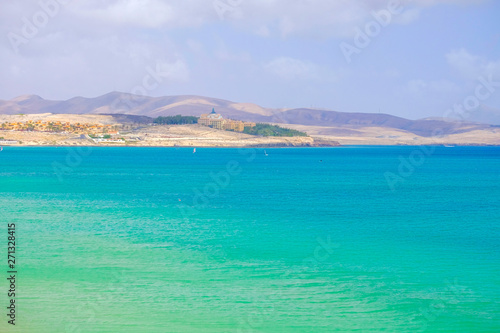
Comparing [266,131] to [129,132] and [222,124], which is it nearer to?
[222,124]

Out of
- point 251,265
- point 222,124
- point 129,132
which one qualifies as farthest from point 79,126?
point 251,265

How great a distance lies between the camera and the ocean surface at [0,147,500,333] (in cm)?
1521

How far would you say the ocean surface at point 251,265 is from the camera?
1521 cm

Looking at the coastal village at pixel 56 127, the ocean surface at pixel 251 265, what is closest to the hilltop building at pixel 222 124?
the coastal village at pixel 56 127

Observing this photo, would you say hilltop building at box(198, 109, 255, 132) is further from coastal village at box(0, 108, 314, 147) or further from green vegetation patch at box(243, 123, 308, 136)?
green vegetation patch at box(243, 123, 308, 136)

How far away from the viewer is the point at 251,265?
20281 mm

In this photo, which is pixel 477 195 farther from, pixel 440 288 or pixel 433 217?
pixel 440 288

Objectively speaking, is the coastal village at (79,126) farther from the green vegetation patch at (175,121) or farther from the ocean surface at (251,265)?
the ocean surface at (251,265)

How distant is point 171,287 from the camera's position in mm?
17531

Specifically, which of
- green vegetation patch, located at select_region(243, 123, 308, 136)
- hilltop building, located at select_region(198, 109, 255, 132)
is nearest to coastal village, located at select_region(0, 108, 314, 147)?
hilltop building, located at select_region(198, 109, 255, 132)

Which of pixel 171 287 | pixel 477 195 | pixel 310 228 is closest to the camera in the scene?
pixel 171 287

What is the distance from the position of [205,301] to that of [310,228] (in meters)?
12.3

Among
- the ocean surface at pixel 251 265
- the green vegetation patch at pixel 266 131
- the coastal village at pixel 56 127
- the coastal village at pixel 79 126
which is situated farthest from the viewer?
the green vegetation patch at pixel 266 131

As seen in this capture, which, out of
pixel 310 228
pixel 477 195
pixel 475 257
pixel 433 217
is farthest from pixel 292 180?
pixel 475 257
